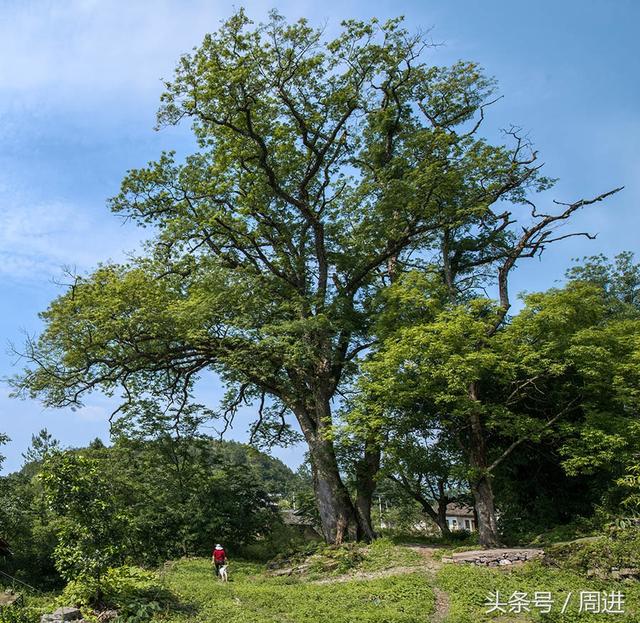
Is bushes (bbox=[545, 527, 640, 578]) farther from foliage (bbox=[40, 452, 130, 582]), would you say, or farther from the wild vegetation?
foliage (bbox=[40, 452, 130, 582])

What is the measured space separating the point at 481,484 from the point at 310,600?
23.4 ft

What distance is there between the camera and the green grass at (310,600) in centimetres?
940

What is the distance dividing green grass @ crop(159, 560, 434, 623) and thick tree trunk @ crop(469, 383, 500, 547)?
11.9ft

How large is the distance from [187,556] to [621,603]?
1438cm

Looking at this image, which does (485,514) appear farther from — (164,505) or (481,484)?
(164,505)

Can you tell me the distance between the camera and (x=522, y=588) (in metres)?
10.4

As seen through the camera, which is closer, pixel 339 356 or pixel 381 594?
pixel 381 594

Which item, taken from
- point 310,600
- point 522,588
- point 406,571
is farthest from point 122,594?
point 522,588

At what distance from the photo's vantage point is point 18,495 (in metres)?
20.9

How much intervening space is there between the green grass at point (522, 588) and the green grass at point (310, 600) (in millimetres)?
585

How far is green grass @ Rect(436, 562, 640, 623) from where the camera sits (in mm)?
8719

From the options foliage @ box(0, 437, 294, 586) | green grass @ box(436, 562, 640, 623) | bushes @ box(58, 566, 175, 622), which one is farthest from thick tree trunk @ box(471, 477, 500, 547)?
foliage @ box(0, 437, 294, 586)

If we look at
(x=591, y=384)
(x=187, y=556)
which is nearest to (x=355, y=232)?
(x=591, y=384)

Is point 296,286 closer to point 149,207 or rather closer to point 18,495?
point 149,207
